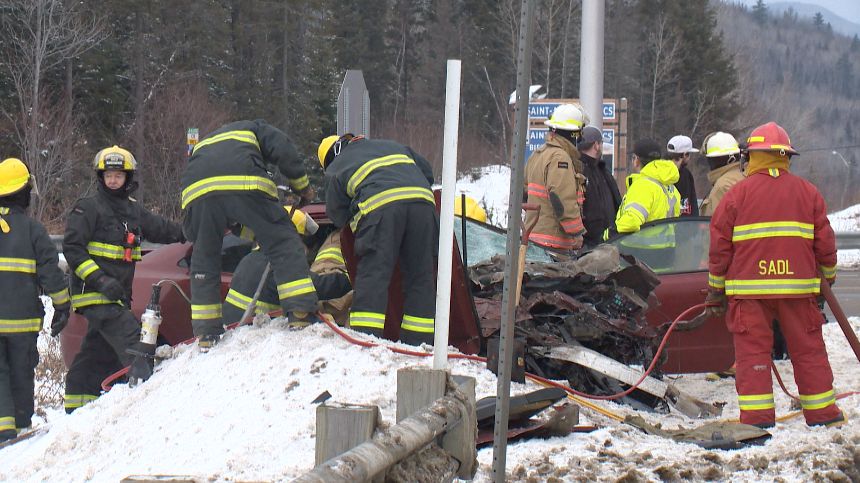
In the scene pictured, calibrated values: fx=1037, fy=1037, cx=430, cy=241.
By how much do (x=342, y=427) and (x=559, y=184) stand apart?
16.1 feet

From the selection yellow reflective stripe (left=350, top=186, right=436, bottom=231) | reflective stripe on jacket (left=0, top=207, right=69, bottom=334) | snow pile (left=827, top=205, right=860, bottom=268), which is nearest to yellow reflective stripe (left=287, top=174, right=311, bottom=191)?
yellow reflective stripe (left=350, top=186, right=436, bottom=231)

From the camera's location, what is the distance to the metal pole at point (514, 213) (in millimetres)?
3449

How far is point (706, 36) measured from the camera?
158ft

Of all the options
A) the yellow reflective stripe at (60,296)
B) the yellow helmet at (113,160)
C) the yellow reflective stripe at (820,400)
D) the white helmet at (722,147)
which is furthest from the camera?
the white helmet at (722,147)

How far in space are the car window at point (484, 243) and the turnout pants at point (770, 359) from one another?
1.92 meters

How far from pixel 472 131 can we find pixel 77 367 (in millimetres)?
45990

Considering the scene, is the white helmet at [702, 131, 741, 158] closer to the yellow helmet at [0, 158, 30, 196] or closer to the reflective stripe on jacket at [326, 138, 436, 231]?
the reflective stripe on jacket at [326, 138, 436, 231]

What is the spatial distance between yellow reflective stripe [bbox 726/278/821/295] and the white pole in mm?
2112

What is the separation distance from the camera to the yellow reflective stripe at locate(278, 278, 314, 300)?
5828mm

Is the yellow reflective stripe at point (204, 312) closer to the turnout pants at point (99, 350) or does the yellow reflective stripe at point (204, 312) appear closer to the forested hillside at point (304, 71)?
the turnout pants at point (99, 350)

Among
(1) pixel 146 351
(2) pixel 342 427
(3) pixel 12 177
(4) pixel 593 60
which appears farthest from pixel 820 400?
(4) pixel 593 60

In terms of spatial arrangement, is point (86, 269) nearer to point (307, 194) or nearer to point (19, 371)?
point (19, 371)

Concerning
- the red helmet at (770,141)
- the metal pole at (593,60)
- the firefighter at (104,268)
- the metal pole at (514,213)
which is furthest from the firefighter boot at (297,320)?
the metal pole at (593,60)

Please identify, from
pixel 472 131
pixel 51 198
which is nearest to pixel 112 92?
pixel 51 198
